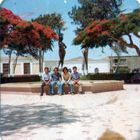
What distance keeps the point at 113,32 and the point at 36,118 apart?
3.81 feet

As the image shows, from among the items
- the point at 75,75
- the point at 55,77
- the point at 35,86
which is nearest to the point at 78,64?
the point at 75,75

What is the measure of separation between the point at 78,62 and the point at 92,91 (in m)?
1.88

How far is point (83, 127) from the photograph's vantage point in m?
5.53

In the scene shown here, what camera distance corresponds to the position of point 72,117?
5.60 metres

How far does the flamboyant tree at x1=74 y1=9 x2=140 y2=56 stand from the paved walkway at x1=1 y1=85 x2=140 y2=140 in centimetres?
48

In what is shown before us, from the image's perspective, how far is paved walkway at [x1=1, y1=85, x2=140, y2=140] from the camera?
17.9 ft

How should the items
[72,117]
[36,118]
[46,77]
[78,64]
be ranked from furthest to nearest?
1. [36,118]
2. [72,117]
3. [46,77]
4. [78,64]

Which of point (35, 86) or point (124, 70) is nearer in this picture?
point (124, 70)

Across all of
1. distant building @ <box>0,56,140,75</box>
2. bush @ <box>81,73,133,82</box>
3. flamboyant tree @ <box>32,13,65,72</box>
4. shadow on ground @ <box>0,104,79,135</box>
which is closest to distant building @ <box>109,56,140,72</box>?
distant building @ <box>0,56,140,75</box>

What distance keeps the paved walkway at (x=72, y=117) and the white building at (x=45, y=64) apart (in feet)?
1.38

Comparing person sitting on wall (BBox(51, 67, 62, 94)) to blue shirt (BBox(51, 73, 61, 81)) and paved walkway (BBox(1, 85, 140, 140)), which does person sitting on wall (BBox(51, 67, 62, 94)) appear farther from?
paved walkway (BBox(1, 85, 140, 140))

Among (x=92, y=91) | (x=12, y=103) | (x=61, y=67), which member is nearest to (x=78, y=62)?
(x=61, y=67)

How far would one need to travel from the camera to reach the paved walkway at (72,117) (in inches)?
215

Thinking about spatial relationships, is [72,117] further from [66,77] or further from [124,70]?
[124,70]
